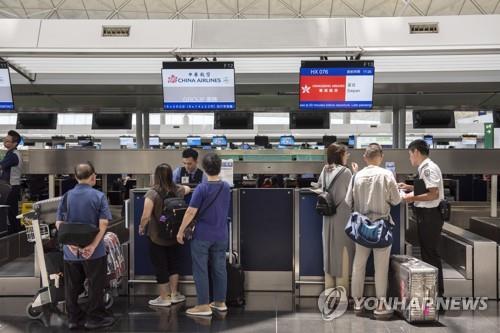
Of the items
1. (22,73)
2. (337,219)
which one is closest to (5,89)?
(22,73)

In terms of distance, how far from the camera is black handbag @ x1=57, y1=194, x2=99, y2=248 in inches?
172

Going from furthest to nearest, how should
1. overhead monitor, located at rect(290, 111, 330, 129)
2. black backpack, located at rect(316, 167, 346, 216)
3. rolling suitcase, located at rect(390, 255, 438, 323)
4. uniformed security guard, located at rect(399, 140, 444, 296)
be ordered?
1. overhead monitor, located at rect(290, 111, 330, 129)
2. black backpack, located at rect(316, 167, 346, 216)
3. uniformed security guard, located at rect(399, 140, 444, 296)
4. rolling suitcase, located at rect(390, 255, 438, 323)

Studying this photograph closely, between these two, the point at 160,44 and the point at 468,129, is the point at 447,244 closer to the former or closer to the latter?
the point at 160,44

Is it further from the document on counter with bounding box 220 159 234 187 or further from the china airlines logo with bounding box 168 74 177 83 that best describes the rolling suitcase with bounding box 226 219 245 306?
the china airlines logo with bounding box 168 74 177 83

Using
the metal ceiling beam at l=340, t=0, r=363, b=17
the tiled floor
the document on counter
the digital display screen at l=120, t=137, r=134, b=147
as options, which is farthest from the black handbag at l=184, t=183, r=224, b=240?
the metal ceiling beam at l=340, t=0, r=363, b=17

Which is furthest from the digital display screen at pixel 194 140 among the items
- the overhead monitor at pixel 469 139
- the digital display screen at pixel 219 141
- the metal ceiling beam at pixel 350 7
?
the overhead monitor at pixel 469 139

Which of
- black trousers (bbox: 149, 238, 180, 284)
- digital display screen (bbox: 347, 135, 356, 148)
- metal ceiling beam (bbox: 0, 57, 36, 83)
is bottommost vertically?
black trousers (bbox: 149, 238, 180, 284)

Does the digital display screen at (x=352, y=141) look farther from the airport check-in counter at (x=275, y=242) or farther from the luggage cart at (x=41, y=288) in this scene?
the luggage cart at (x=41, y=288)

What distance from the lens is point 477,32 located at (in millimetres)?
7602

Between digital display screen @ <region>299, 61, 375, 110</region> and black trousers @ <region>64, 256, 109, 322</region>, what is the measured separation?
149 inches

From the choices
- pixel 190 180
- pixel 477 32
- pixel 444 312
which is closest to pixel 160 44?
pixel 190 180

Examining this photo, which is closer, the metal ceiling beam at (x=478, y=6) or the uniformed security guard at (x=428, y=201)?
the uniformed security guard at (x=428, y=201)

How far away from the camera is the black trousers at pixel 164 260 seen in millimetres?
5129

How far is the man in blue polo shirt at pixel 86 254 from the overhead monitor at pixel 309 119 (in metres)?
6.82
